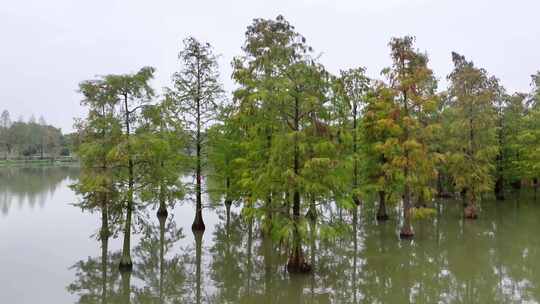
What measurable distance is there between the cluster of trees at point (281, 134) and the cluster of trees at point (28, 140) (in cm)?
8552

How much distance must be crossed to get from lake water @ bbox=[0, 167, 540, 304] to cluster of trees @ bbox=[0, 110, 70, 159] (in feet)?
280

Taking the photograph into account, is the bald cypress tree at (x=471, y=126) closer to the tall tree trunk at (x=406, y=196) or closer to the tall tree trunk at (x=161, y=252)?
the tall tree trunk at (x=406, y=196)

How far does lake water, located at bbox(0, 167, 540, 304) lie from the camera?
41.2 ft

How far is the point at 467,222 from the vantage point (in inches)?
988

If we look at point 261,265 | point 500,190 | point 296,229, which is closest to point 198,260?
point 261,265

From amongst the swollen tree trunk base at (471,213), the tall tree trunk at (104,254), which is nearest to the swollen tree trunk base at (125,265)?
the tall tree trunk at (104,254)

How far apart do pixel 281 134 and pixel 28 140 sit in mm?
106969

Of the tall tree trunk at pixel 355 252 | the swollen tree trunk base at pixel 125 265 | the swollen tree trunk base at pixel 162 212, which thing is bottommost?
the tall tree trunk at pixel 355 252

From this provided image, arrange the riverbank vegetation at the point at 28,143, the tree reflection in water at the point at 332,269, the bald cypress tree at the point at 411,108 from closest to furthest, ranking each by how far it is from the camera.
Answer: the tree reflection in water at the point at 332,269 → the bald cypress tree at the point at 411,108 → the riverbank vegetation at the point at 28,143

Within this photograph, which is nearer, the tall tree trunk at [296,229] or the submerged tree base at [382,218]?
the tall tree trunk at [296,229]

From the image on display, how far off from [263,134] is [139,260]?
24.4 feet

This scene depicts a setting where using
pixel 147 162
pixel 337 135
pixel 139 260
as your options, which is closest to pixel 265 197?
pixel 337 135

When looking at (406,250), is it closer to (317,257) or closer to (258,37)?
(317,257)

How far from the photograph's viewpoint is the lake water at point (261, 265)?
12.5 metres
